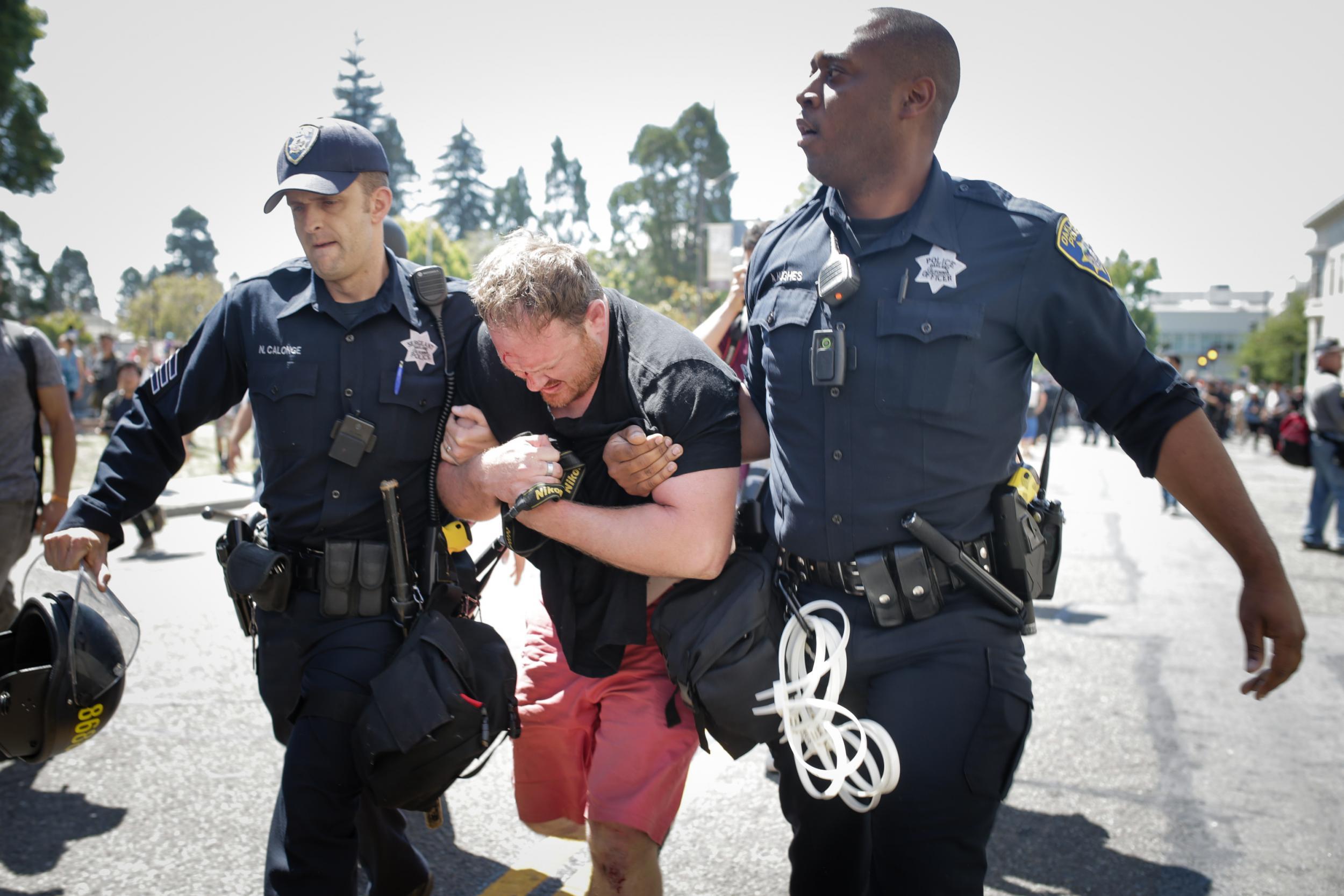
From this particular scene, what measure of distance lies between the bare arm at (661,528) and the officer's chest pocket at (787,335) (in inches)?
11.2

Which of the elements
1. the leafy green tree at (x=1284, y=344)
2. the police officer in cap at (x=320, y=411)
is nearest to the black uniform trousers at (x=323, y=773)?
the police officer in cap at (x=320, y=411)

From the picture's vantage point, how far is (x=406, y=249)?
532cm

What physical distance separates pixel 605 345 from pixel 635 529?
500mm

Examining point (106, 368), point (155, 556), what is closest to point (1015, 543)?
point (155, 556)

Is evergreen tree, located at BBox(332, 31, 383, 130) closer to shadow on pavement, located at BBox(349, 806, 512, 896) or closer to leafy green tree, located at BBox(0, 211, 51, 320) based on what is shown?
leafy green tree, located at BBox(0, 211, 51, 320)

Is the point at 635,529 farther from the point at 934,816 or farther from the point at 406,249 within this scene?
the point at 406,249

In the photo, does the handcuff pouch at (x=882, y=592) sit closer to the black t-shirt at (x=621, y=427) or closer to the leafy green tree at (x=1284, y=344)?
the black t-shirt at (x=621, y=427)

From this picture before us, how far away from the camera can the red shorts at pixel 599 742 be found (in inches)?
101

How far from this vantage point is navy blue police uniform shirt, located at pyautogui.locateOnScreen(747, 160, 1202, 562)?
2355 millimetres

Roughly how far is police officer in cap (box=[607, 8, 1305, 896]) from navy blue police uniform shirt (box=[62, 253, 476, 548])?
2.81 feet

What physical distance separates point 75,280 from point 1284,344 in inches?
4943

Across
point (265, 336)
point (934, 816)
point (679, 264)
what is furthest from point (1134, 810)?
point (679, 264)

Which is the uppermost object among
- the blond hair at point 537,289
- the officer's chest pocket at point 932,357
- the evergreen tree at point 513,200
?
the evergreen tree at point 513,200

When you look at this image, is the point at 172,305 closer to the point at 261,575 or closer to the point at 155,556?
the point at 155,556
